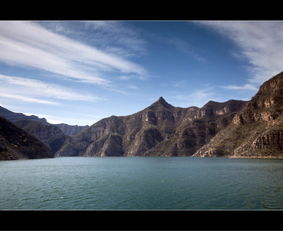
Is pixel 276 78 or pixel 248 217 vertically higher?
pixel 276 78

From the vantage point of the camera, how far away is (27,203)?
2669 cm

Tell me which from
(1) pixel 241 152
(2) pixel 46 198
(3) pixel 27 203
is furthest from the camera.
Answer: (1) pixel 241 152

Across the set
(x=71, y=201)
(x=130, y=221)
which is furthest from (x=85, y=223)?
(x=71, y=201)

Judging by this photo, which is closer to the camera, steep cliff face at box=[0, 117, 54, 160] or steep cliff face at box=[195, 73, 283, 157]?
steep cliff face at box=[195, 73, 283, 157]

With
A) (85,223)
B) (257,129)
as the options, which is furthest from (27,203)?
(257,129)

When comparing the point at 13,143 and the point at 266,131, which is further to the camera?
the point at 13,143

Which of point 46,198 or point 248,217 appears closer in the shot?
point 248,217

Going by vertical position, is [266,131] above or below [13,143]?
above

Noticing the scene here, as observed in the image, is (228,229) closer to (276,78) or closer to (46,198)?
(46,198)

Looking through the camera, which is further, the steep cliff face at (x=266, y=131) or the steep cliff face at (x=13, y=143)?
the steep cliff face at (x=13, y=143)

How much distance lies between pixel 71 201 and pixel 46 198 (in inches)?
179
